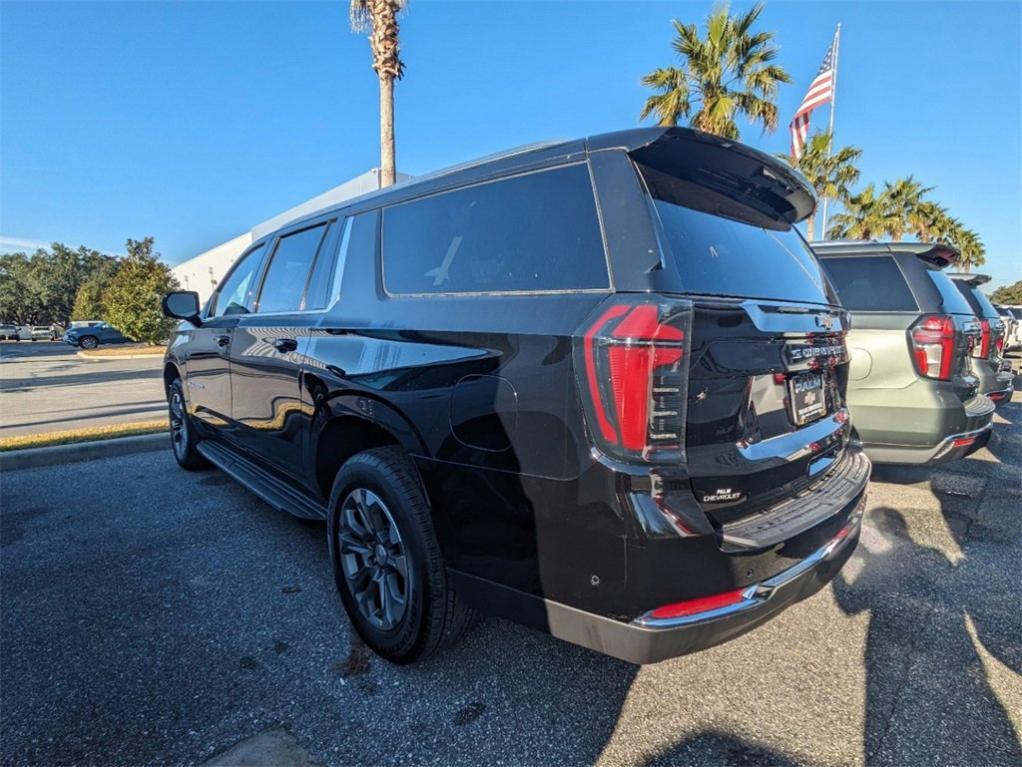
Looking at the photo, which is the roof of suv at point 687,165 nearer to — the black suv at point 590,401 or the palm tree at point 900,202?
the black suv at point 590,401

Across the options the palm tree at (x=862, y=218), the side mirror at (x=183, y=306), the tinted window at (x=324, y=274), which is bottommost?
the side mirror at (x=183, y=306)

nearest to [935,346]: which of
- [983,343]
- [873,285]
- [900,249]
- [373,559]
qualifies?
[873,285]

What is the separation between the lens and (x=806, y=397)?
208 centimetres

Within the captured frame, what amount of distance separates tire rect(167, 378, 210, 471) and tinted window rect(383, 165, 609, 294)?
3386 mm

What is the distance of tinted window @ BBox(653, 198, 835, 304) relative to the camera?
69.2 inches

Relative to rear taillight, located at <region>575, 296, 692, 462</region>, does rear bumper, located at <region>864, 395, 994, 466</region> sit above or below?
below

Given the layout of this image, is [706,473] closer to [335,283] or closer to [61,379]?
[335,283]

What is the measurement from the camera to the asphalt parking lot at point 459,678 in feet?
6.06

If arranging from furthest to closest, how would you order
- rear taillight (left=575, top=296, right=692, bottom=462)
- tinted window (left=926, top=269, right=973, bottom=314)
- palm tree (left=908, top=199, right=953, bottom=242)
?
palm tree (left=908, top=199, right=953, bottom=242) < tinted window (left=926, top=269, right=973, bottom=314) < rear taillight (left=575, top=296, right=692, bottom=462)

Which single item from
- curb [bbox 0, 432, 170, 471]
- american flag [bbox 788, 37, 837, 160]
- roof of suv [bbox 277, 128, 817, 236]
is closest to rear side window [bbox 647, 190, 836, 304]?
roof of suv [bbox 277, 128, 817, 236]

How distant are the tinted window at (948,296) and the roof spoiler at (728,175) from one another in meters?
2.24

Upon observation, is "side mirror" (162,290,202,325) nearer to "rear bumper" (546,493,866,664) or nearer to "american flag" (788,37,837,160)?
"rear bumper" (546,493,866,664)

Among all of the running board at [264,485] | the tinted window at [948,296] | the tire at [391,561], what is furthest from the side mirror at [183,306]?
the tinted window at [948,296]

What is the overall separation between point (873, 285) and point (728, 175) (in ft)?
9.55
